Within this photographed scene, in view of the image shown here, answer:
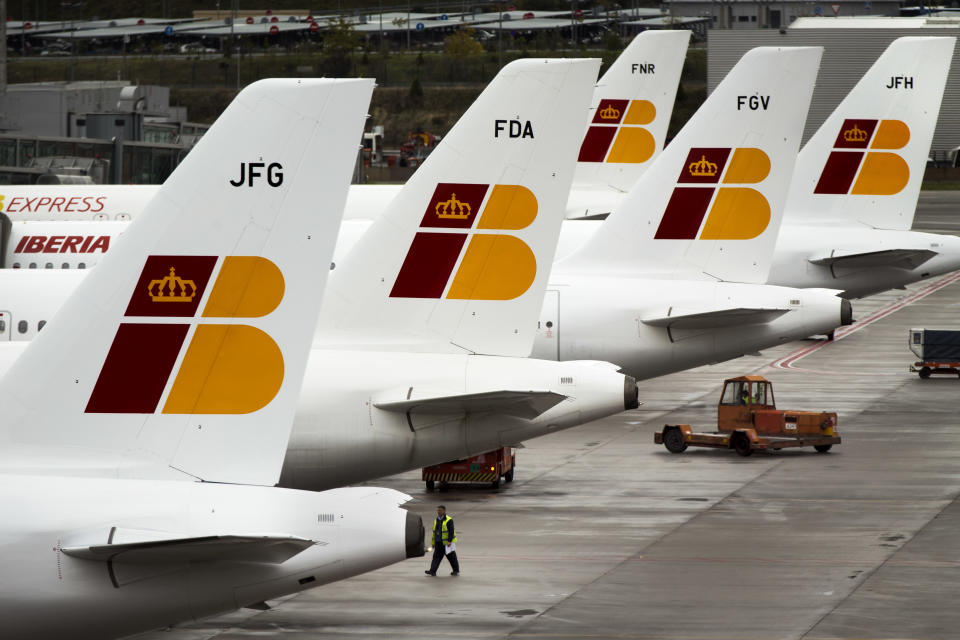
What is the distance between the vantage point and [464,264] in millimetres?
25422

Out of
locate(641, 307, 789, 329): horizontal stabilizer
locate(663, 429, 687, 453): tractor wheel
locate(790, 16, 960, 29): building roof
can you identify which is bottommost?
locate(663, 429, 687, 453): tractor wheel

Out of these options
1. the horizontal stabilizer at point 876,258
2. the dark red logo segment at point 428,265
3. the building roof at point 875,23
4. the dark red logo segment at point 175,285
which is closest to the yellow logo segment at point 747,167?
the horizontal stabilizer at point 876,258

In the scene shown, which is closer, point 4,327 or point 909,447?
point 4,327

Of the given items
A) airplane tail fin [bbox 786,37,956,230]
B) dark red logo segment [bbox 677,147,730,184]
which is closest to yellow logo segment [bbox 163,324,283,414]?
dark red logo segment [bbox 677,147,730,184]

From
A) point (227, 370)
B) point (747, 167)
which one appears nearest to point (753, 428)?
point (747, 167)

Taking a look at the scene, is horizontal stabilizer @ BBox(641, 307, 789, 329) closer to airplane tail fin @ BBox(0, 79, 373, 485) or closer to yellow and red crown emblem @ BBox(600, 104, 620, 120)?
airplane tail fin @ BBox(0, 79, 373, 485)

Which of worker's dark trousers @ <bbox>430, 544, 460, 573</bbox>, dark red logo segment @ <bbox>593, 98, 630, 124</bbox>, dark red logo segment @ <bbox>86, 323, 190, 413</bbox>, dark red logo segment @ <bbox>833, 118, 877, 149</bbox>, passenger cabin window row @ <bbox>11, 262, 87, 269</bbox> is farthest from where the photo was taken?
dark red logo segment @ <bbox>593, 98, 630, 124</bbox>

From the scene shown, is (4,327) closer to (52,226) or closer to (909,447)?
(52,226)

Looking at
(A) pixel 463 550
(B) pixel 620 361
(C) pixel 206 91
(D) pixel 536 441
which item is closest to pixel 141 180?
(D) pixel 536 441

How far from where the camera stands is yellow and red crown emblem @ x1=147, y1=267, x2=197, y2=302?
14625 millimetres

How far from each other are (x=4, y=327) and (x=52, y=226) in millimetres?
17664

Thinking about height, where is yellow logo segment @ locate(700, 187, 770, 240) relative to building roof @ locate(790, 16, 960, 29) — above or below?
below

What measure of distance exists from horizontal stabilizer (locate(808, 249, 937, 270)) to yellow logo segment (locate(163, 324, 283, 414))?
34.8 m

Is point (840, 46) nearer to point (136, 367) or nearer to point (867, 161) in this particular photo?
point (867, 161)
